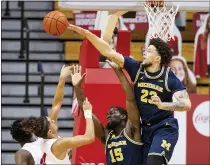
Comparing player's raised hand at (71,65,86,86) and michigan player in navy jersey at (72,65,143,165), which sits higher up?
player's raised hand at (71,65,86,86)

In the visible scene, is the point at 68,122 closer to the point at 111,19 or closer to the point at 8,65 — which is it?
the point at 8,65

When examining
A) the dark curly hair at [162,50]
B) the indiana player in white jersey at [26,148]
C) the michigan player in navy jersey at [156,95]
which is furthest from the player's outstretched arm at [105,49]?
the indiana player in white jersey at [26,148]

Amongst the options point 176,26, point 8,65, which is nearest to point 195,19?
point 176,26

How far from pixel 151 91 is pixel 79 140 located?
72 centimetres

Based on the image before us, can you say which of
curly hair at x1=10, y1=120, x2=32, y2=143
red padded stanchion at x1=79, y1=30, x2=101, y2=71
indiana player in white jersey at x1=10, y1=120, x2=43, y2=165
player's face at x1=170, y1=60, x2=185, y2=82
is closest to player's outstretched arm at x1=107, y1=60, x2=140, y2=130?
indiana player in white jersey at x1=10, y1=120, x2=43, y2=165

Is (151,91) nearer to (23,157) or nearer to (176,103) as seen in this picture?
(176,103)

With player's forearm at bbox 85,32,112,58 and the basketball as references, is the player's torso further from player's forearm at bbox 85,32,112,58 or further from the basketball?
the basketball

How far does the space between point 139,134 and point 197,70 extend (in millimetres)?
5754

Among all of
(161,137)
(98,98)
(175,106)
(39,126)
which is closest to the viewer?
(175,106)

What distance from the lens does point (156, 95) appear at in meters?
6.91

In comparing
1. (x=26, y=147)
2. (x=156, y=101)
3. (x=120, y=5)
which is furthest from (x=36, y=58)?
(x=156, y=101)

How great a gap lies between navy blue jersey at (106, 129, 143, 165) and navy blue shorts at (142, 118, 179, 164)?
0.33ft

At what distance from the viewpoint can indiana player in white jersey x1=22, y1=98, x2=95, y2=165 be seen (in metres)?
6.90

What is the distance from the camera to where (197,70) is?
41.9 feet
